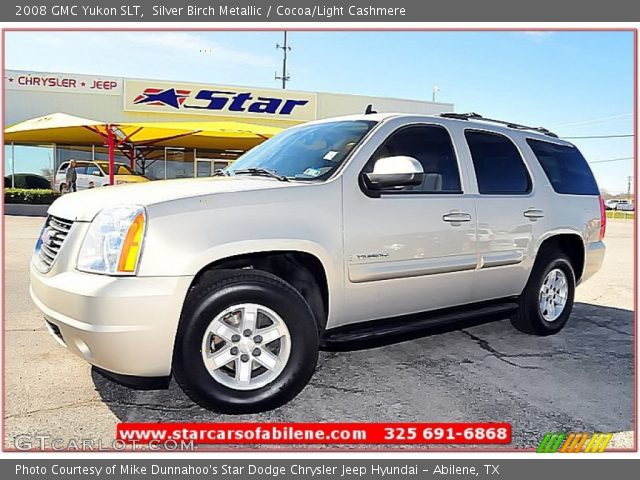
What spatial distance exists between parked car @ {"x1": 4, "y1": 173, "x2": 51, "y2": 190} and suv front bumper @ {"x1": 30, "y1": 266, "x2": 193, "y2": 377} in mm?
20968

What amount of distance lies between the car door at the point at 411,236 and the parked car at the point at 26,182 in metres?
20.9

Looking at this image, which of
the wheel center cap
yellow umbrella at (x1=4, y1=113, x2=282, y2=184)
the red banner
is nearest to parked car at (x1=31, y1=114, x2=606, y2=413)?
the wheel center cap

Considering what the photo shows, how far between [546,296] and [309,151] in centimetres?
279

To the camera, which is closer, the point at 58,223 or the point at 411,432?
the point at 411,432

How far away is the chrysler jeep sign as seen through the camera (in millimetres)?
21797

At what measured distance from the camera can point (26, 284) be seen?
6656 millimetres

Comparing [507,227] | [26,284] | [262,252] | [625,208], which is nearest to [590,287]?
[507,227]

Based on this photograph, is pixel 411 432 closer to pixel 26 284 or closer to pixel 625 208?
pixel 26 284

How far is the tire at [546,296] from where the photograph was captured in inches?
197

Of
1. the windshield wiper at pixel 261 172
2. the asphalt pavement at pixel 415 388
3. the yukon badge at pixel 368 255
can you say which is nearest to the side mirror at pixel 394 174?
the yukon badge at pixel 368 255

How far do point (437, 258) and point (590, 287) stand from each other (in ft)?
16.2

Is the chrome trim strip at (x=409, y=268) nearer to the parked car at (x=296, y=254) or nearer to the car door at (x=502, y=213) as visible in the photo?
the parked car at (x=296, y=254)

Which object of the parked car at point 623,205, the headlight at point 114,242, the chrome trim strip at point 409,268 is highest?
the headlight at point 114,242

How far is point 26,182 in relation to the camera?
70.5 feet
